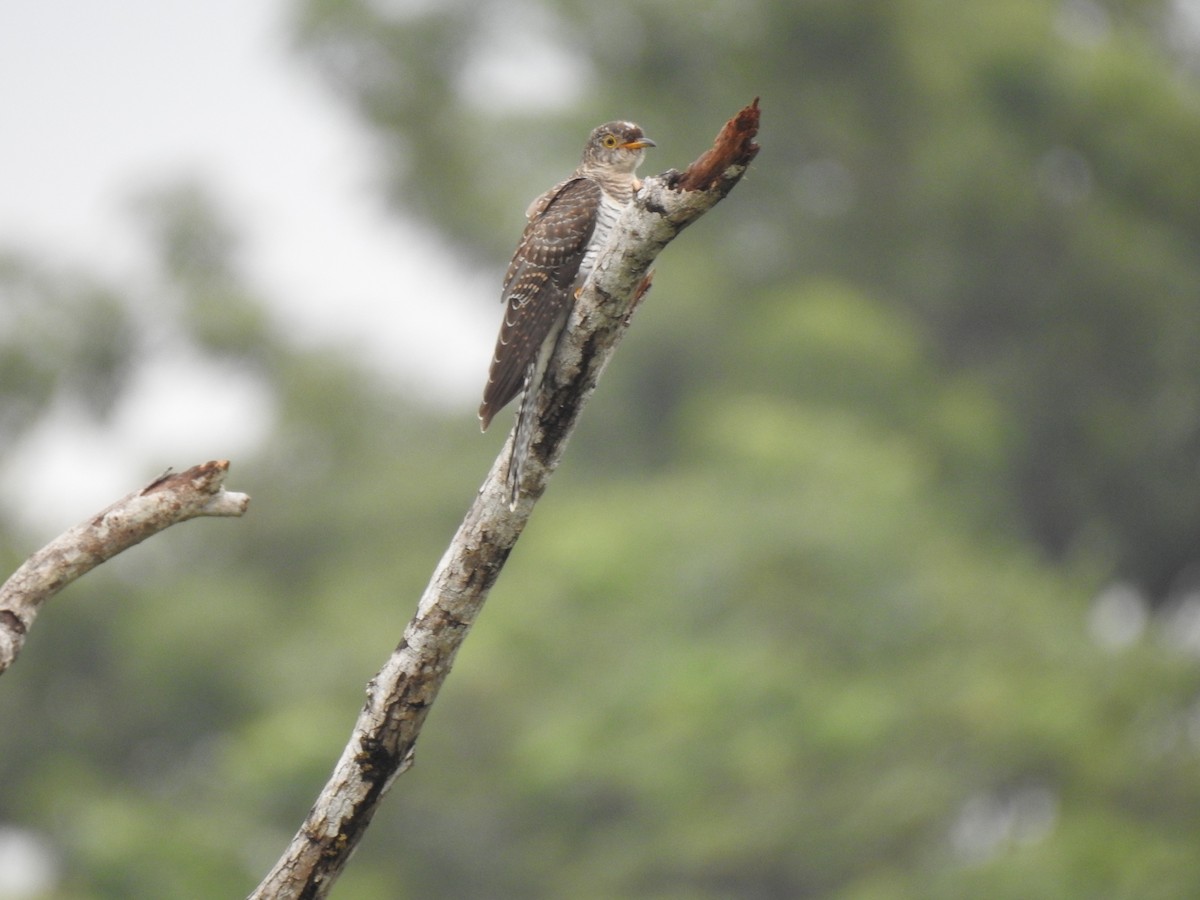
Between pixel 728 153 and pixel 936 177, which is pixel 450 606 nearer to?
pixel 728 153

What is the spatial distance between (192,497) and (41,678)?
19.5 m

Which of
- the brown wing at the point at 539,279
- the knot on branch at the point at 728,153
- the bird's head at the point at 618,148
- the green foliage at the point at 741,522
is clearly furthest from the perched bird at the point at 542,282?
the green foliage at the point at 741,522

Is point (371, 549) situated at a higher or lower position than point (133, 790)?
higher

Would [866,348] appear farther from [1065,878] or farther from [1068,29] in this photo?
[1065,878]

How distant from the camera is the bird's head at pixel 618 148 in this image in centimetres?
638

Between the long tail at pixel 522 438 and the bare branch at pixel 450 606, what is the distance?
19mm

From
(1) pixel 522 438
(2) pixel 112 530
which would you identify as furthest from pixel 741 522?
(2) pixel 112 530

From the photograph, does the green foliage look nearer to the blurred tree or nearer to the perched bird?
the blurred tree

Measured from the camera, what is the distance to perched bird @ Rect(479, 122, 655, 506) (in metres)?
4.45

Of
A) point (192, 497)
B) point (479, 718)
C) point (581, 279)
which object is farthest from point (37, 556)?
point (479, 718)

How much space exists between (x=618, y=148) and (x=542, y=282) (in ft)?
4.75

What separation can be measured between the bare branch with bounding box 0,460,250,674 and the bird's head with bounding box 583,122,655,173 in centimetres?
269

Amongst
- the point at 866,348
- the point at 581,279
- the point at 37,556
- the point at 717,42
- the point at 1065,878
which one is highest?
the point at 717,42

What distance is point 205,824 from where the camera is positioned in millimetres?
17812
